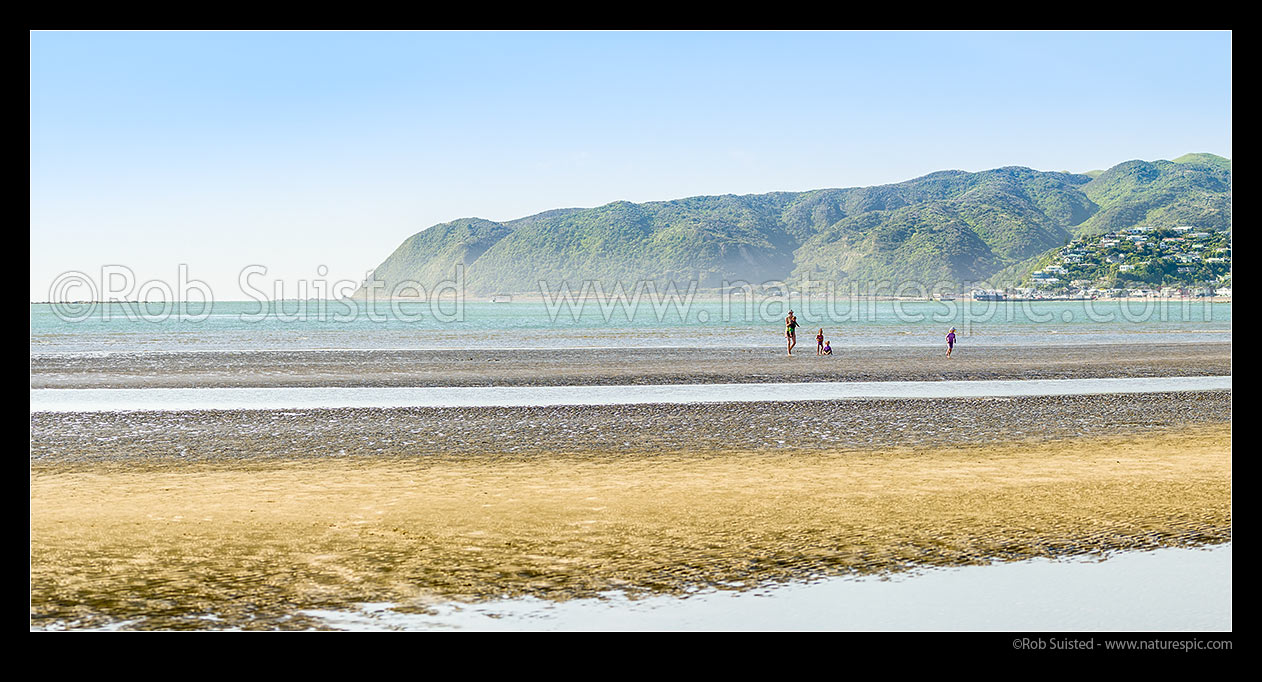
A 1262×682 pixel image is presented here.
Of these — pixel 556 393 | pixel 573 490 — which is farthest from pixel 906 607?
pixel 556 393

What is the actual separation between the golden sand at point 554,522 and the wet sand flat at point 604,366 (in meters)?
14.3

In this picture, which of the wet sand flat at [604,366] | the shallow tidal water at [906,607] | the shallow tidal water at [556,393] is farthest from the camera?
the wet sand flat at [604,366]

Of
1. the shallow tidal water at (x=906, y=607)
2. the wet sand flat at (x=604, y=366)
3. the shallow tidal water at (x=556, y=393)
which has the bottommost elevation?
the shallow tidal water at (x=906, y=607)

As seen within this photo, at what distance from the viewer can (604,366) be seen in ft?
113

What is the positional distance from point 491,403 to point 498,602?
1485 cm

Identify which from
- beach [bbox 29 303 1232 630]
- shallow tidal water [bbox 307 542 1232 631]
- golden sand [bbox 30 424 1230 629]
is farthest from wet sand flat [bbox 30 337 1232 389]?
shallow tidal water [bbox 307 542 1232 631]

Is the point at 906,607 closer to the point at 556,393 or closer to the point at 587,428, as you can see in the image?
the point at 587,428

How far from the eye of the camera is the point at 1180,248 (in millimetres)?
181250

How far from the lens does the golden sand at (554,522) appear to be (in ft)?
25.2

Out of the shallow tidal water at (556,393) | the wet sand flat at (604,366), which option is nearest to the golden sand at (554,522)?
the shallow tidal water at (556,393)

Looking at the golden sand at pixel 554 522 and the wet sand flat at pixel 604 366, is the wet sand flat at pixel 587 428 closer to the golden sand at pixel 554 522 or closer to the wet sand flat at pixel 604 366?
the golden sand at pixel 554 522

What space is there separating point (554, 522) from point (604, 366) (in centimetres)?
2434
